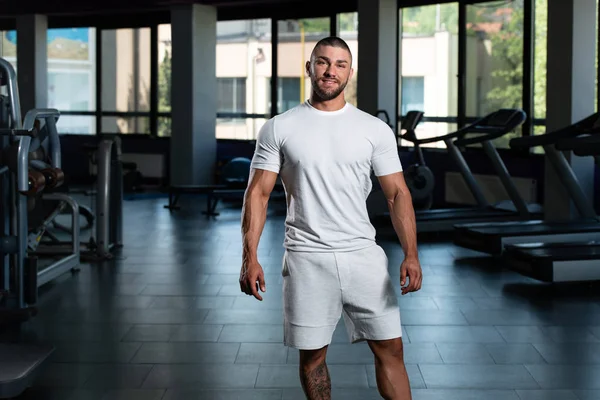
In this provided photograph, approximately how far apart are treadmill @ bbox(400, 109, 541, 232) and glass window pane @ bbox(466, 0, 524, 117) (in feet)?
4.27

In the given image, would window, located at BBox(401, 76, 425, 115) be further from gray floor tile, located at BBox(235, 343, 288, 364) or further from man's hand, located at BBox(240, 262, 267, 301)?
man's hand, located at BBox(240, 262, 267, 301)

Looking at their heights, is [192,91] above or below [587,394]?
above

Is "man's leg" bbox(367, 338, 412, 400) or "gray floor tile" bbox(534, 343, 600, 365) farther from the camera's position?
"gray floor tile" bbox(534, 343, 600, 365)

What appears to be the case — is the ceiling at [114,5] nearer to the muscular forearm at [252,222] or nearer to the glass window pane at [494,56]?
the glass window pane at [494,56]

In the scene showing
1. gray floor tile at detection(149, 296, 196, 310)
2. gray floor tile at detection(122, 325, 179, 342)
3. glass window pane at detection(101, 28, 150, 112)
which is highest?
glass window pane at detection(101, 28, 150, 112)

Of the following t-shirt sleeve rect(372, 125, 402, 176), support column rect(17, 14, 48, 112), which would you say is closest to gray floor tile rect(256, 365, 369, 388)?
t-shirt sleeve rect(372, 125, 402, 176)

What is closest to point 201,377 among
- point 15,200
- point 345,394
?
point 345,394

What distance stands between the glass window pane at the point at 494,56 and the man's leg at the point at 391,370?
717cm

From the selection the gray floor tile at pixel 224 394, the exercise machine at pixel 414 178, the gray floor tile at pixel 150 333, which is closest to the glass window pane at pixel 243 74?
the exercise machine at pixel 414 178

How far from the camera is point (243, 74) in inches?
493

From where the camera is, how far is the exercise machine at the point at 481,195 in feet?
25.8

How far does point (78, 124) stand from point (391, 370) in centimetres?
1178

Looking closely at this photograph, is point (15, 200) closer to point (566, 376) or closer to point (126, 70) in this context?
point (566, 376)

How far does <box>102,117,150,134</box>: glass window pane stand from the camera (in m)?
Answer: 13.2
